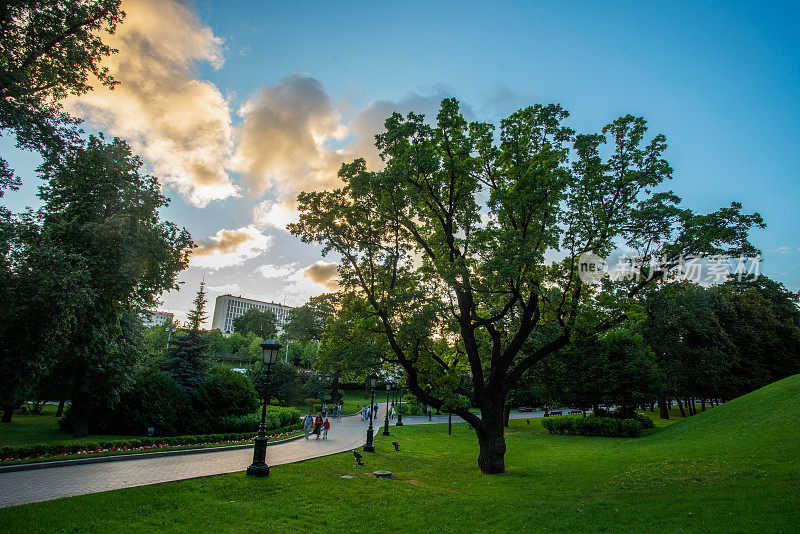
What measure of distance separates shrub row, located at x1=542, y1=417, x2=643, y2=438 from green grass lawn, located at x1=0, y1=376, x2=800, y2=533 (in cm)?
1184

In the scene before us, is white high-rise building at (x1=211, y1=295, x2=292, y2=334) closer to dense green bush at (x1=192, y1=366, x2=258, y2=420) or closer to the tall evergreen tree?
the tall evergreen tree

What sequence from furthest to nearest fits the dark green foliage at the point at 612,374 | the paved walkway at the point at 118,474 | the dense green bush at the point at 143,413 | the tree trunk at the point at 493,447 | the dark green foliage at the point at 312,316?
the dark green foliage at the point at 312,316
the dark green foliage at the point at 612,374
the dense green bush at the point at 143,413
the tree trunk at the point at 493,447
the paved walkway at the point at 118,474

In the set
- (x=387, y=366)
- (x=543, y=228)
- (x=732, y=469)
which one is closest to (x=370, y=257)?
(x=387, y=366)

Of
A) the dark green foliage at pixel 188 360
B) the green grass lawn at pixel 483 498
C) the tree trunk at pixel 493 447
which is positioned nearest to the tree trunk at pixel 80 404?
the dark green foliage at pixel 188 360

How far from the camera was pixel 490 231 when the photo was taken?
1444cm

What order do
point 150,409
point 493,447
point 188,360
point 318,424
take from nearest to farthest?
point 493,447 → point 150,409 → point 318,424 → point 188,360

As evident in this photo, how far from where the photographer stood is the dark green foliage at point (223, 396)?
925 inches

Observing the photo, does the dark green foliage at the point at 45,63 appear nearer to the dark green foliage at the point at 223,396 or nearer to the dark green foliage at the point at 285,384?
the dark green foliage at the point at 223,396

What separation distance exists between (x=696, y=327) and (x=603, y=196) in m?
27.6

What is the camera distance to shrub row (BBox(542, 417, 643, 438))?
27391 millimetres

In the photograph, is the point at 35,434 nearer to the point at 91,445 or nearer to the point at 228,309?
the point at 91,445

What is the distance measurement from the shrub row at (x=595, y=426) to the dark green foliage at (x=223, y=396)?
915 inches

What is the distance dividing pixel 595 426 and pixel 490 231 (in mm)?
22442

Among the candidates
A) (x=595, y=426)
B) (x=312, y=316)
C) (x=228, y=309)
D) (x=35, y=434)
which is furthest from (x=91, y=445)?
(x=228, y=309)
